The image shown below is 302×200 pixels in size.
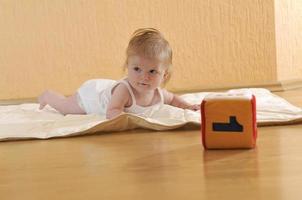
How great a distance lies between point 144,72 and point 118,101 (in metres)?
0.11

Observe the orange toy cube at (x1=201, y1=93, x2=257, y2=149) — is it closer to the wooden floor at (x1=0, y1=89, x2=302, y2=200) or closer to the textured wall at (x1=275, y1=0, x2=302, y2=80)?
the wooden floor at (x1=0, y1=89, x2=302, y2=200)

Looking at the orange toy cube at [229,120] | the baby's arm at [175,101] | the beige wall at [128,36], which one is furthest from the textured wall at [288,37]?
the orange toy cube at [229,120]

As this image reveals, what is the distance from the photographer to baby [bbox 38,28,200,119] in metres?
1.51

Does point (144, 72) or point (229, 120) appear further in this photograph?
point (144, 72)

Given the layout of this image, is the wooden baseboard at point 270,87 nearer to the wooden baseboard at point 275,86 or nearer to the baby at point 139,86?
the wooden baseboard at point 275,86

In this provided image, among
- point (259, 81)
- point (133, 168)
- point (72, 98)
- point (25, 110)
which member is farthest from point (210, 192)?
point (259, 81)

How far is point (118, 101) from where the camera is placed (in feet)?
5.13

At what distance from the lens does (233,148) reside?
1.17 meters

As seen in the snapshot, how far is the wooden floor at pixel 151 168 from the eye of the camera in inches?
35.2

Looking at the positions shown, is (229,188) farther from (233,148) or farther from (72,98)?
(72,98)

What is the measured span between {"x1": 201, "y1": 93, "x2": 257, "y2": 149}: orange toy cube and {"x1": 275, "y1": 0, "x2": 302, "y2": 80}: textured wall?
125 cm

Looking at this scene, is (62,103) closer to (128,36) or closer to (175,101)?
(175,101)

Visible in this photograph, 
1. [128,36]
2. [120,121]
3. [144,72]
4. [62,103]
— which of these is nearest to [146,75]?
[144,72]

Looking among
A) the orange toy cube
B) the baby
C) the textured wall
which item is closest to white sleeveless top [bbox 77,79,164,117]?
the baby
